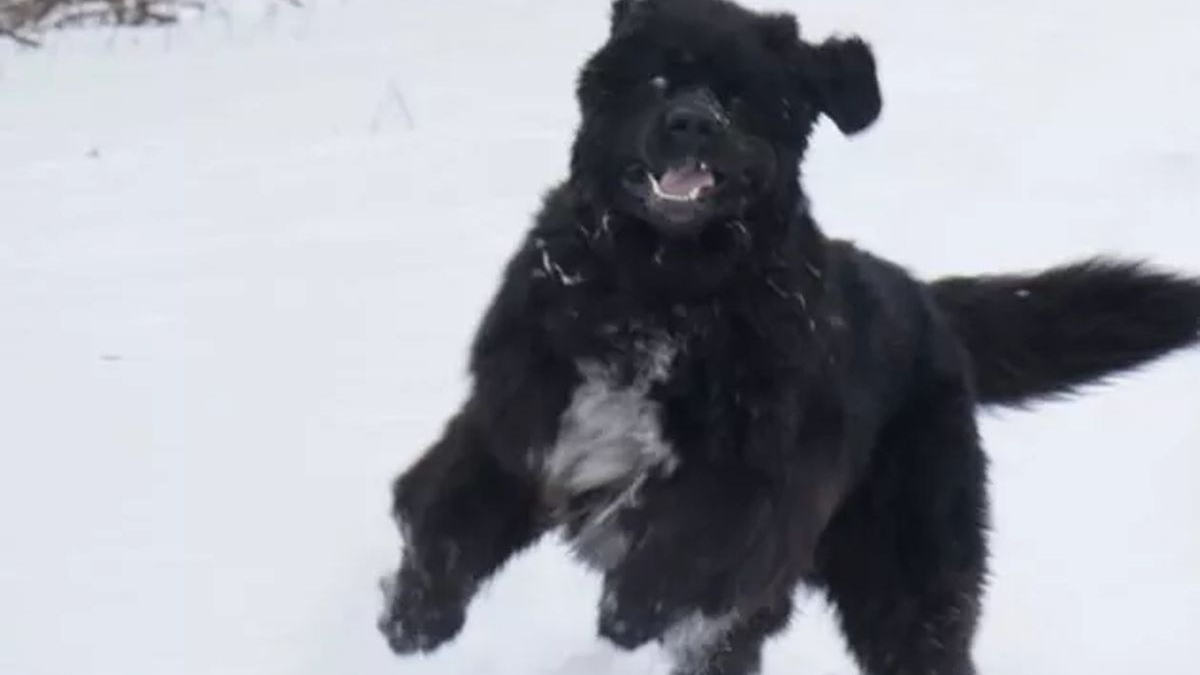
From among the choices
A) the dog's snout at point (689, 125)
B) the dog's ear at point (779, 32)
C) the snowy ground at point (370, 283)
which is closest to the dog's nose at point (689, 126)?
the dog's snout at point (689, 125)

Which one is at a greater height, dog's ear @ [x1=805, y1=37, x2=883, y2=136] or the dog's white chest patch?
dog's ear @ [x1=805, y1=37, x2=883, y2=136]

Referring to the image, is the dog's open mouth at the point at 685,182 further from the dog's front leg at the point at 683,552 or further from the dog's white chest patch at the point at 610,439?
the dog's front leg at the point at 683,552

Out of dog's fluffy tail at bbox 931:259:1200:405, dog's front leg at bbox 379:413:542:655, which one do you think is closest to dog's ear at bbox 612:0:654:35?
dog's front leg at bbox 379:413:542:655

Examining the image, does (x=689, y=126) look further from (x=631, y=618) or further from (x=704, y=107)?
(x=631, y=618)

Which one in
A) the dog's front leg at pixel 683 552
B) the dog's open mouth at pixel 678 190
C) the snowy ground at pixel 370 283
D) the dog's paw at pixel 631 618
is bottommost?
the snowy ground at pixel 370 283

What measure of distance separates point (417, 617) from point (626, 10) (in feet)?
4.57

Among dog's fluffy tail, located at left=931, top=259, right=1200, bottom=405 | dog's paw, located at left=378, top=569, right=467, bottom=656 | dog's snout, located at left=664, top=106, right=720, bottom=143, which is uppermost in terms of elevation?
dog's snout, located at left=664, top=106, right=720, bottom=143

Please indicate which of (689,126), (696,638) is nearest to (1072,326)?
(696,638)

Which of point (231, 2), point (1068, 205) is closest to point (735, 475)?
point (1068, 205)

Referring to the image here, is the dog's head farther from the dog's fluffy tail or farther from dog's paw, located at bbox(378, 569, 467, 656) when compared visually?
dog's paw, located at bbox(378, 569, 467, 656)

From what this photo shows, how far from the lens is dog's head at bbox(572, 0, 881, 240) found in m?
4.54

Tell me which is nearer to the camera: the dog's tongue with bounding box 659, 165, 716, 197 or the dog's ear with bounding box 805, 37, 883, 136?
the dog's tongue with bounding box 659, 165, 716, 197

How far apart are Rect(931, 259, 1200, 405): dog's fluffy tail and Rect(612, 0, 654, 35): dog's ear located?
115 cm

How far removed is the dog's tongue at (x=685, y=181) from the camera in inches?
179
